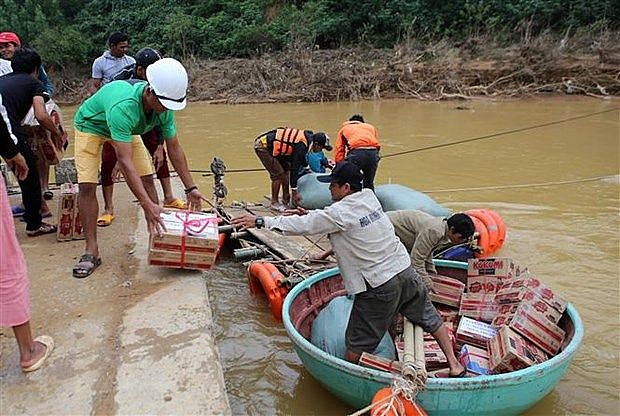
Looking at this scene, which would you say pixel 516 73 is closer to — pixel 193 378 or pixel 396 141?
pixel 396 141

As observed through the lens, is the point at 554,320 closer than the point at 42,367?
No

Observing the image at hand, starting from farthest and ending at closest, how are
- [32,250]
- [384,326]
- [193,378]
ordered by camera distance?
[32,250], [384,326], [193,378]

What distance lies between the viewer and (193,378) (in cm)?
273

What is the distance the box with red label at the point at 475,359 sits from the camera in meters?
3.47

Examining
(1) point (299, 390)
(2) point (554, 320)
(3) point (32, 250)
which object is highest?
(3) point (32, 250)

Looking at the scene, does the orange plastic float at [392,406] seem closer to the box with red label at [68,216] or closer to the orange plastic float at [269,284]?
the orange plastic float at [269,284]

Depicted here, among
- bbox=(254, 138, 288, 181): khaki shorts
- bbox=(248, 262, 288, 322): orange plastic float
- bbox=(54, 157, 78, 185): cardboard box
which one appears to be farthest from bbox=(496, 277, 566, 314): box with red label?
bbox=(54, 157, 78, 185): cardboard box

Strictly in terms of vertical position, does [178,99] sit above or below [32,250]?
above

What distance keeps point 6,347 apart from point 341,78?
17428 millimetres

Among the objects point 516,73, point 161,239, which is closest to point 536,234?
point 161,239

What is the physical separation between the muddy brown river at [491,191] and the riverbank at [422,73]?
3.29 ft

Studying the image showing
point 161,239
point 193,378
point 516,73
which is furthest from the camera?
point 516,73

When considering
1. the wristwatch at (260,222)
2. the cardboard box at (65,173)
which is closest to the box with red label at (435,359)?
the wristwatch at (260,222)

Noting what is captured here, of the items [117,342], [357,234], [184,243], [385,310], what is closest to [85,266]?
[184,243]
